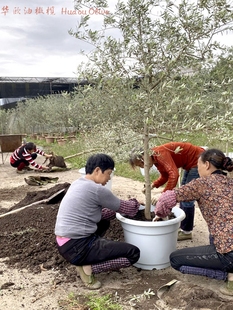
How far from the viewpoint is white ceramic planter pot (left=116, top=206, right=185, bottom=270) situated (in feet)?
9.95

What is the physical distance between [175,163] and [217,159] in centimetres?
117

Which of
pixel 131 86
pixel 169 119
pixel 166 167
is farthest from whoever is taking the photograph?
pixel 166 167

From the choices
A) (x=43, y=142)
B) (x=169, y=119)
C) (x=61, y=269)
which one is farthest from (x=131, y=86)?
(x=43, y=142)

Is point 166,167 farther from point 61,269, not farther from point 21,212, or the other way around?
point 21,212

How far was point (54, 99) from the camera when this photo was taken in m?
15.5

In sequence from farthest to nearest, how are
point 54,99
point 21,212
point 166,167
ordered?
point 54,99 → point 21,212 → point 166,167

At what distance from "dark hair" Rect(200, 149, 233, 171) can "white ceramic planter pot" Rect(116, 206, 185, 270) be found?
0.65m

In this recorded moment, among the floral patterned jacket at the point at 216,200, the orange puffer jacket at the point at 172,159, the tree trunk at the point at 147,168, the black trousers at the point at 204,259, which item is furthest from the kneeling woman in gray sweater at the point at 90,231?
the orange puffer jacket at the point at 172,159

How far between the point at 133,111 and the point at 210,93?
2.64ft

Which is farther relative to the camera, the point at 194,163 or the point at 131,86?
the point at 194,163

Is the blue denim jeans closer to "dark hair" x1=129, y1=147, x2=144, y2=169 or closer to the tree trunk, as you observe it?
the tree trunk

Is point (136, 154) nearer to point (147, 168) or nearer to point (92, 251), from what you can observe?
point (147, 168)

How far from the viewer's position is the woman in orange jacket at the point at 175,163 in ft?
11.5

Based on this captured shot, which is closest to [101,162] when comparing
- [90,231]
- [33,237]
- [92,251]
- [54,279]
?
[90,231]
